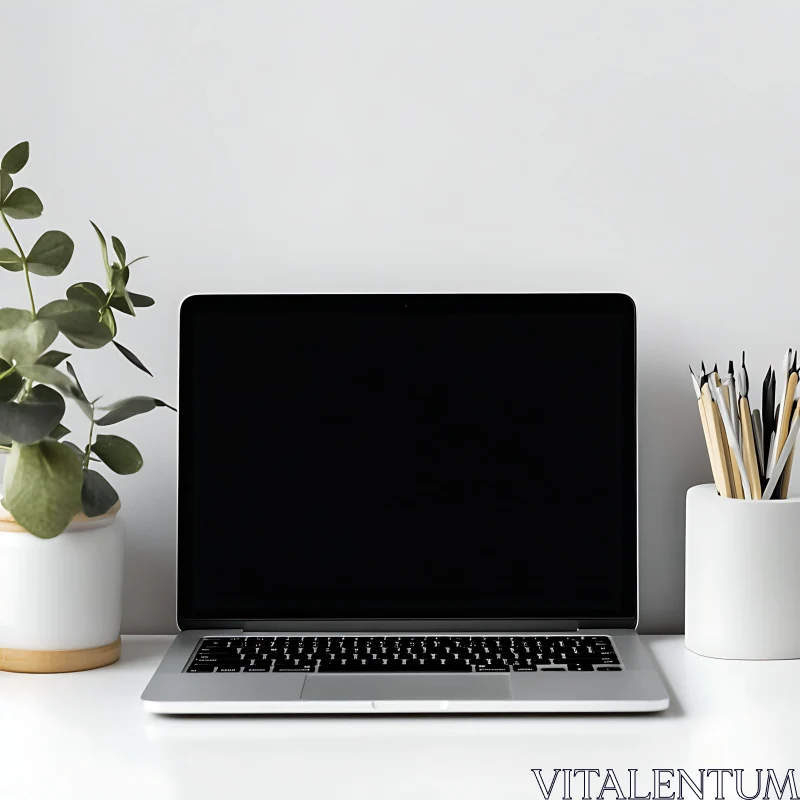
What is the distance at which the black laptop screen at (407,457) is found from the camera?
913 mm

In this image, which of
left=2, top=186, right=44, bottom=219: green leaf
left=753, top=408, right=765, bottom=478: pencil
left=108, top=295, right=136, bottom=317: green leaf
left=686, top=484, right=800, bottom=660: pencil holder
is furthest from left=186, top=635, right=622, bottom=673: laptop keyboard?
left=2, top=186, right=44, bottom=219: green leaf

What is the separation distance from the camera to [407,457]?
920mm

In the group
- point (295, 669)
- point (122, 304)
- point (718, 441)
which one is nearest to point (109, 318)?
point (122, 304)

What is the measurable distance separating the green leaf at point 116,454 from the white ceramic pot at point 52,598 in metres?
0.06

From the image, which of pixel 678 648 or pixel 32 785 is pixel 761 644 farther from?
pixel 32 785

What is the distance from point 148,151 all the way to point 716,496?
2.24ft

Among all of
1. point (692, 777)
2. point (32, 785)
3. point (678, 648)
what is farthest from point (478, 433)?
point (32, 785)

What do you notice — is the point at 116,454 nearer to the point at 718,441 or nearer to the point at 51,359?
the point at 51,359

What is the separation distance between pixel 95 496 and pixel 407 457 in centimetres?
30

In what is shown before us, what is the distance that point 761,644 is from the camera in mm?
842

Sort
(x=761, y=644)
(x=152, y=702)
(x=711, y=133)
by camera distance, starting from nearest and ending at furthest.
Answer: (x=152, y=702) < (x=761, y=644) < (x=711, y=133)

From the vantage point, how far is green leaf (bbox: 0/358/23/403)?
2.55 ft

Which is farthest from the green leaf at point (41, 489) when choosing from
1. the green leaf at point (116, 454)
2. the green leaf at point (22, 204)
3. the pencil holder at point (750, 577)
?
the pencil holder at point (750, 577)

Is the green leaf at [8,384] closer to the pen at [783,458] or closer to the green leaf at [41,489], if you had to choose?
the green leaf at [41,489]
